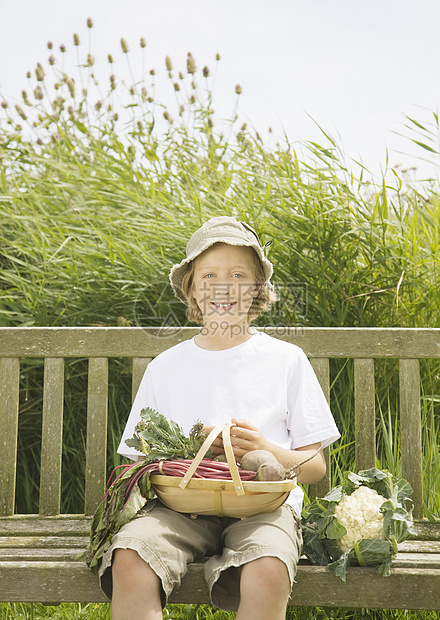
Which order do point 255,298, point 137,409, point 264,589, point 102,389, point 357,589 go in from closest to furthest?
point 264,589 < point 357,589 < point 137,409 < point 255,298 < point 102,389

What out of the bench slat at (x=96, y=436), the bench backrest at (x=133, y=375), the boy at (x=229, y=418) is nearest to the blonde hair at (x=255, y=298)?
the boy at (x=229, y=418)

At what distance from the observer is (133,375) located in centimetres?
243

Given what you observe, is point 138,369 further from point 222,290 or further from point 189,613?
point 189,613

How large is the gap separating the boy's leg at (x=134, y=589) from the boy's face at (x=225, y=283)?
864mm

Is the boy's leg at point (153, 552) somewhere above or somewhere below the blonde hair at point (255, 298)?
below

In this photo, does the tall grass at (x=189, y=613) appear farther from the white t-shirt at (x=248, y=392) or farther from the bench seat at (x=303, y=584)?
the white t-shirt at (x=248, y=392)

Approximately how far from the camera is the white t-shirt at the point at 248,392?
203 cm

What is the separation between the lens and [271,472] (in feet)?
5.42

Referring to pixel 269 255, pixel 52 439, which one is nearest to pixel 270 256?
pixel 269 255

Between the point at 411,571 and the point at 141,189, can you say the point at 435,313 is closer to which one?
the point at 411,571

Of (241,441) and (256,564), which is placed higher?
(241,441)

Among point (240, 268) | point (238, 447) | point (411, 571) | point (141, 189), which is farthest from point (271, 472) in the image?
point (141, 189)

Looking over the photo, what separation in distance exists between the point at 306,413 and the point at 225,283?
20.4 inches

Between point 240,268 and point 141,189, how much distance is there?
128 centimetres
